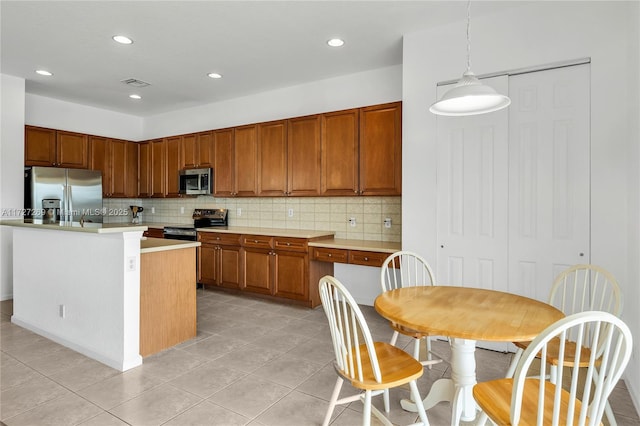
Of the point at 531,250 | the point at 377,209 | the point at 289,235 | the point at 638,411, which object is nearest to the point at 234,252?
the point at 289,235

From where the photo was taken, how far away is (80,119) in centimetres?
581

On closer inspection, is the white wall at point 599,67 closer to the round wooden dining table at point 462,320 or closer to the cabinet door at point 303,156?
the round wooden dining table at point 462,320

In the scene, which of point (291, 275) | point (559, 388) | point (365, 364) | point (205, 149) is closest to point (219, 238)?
point (291, 275)

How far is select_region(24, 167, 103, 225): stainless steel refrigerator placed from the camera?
483 cm

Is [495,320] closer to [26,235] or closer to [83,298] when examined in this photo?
[83,298]

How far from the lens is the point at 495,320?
1.77 metres

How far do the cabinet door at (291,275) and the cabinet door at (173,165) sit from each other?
8.25ft

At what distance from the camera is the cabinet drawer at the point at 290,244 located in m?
4.27

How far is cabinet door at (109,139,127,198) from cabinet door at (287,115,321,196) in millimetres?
3286

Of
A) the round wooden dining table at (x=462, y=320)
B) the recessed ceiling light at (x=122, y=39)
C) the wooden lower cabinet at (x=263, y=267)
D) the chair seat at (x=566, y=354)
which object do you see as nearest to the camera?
the round wooden dining table at (x=462, y=320)

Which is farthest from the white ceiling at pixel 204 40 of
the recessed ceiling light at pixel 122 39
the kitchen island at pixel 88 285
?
the kitchen island at pixel 88 285

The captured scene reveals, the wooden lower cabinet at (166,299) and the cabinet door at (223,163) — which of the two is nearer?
the wooden lower cabinet at (166,299)

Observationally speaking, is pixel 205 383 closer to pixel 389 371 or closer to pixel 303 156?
pixel 389 371

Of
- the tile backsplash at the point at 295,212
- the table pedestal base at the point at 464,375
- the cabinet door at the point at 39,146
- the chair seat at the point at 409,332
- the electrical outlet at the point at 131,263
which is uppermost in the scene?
the cabinet door at the point at 39,146
